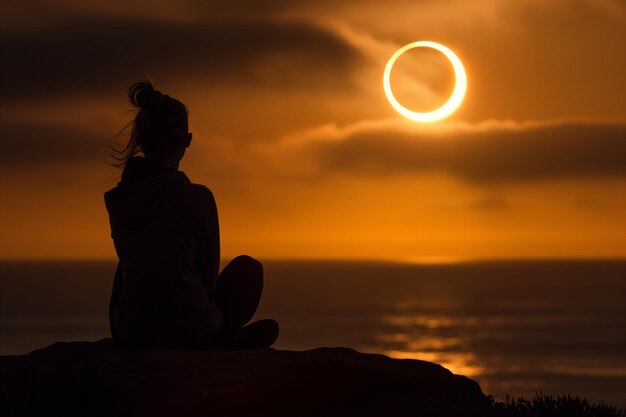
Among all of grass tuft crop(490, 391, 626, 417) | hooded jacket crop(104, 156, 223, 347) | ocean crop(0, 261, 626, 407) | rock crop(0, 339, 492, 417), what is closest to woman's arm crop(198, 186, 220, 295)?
hooded jacket crop(104, 156, 223, 347)

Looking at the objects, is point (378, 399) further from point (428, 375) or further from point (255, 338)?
point (255, 338)

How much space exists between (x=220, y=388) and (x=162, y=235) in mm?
1128

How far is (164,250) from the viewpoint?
22.9ft

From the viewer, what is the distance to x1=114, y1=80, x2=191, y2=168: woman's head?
7035 mm

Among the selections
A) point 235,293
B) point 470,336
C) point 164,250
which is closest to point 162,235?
point 164,250

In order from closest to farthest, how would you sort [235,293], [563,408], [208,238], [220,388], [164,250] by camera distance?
[220,388] → [164,250] → [208,238] → [235,293] → [563,408]

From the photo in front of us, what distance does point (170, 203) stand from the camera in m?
7.05

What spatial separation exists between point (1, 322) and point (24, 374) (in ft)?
544

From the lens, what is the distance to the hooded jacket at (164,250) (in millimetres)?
6988

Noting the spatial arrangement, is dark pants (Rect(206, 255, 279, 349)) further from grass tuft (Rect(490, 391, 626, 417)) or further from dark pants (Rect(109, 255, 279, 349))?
grass tuft (Rect(490, 391, 626, 417))

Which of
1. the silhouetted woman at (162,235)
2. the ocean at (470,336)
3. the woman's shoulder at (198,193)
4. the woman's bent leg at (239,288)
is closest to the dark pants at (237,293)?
the woman's bent leg at (239,288)

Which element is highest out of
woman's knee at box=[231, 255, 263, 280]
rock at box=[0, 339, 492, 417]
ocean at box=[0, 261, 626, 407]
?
ocean at box=[0, 261, 626, 407]

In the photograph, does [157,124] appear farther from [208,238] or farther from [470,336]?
[470,336]

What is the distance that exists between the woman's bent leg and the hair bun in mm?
→ 1360
